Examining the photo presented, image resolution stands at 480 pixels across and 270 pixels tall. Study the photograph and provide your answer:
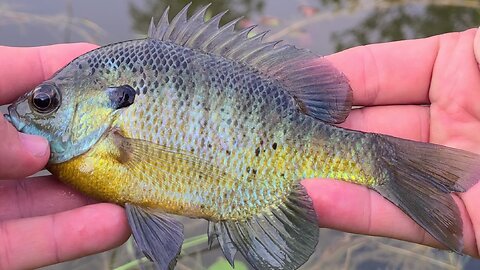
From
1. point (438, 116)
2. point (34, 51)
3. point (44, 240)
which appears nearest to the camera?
point (44, 240)

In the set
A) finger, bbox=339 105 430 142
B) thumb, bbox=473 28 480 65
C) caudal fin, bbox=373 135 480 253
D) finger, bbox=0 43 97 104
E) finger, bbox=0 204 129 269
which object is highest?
thumb, bbox=473 28 480 65

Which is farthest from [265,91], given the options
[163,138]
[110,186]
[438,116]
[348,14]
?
[348,14]

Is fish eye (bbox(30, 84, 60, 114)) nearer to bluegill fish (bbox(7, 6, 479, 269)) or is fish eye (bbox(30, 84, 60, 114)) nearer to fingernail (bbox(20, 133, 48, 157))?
bluegill fish (bbox(7, 6, 479, 269))

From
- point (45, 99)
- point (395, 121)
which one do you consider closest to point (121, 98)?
point (45, 99)

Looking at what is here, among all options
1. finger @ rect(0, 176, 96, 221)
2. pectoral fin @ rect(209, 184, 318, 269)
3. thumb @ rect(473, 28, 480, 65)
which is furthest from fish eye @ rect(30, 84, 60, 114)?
thumb @ rect(473, 28, 480, 65)

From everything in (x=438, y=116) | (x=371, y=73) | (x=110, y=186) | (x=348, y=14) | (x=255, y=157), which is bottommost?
(x=110, y=186)

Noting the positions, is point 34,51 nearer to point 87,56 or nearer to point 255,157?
point 87,56
